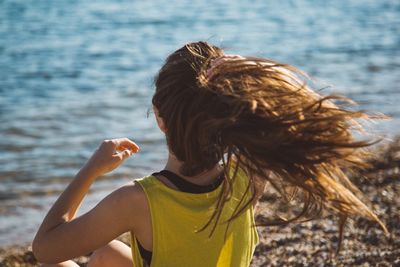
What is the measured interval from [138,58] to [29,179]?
21.4ft

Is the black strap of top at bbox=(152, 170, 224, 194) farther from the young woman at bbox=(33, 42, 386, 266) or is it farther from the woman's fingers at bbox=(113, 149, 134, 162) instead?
the woman's fingers at bbox=(113, 149, 134, 162)

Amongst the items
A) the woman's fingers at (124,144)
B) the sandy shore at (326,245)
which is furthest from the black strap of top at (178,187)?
the sandy shore at (326,245)

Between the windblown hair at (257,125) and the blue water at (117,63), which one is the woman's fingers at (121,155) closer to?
the windblown hair at (257,125)

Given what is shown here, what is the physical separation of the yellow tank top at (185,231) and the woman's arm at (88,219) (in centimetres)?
7

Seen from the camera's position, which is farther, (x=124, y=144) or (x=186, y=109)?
(x=124, y=144)

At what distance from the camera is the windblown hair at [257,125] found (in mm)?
2850

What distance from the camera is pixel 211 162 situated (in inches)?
119

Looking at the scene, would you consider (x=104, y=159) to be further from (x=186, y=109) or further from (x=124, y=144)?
(x=186, y=109)

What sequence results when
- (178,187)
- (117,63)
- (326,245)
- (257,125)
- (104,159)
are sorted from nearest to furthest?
1. (257,125)
2. (178,187)
3. (104,159)
4. (326,245)
5. (117,63)

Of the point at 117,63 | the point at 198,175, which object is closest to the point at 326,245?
the point at 198,175

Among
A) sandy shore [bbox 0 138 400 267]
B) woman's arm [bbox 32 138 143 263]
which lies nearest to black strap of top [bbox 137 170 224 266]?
woman's arm [bbox 32 138 143 263]

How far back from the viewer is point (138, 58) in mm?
13289

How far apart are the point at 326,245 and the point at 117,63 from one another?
8.20 metres

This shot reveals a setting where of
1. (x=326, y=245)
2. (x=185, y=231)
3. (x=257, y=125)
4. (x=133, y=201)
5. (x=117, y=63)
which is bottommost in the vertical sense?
(x=117, y=63)
